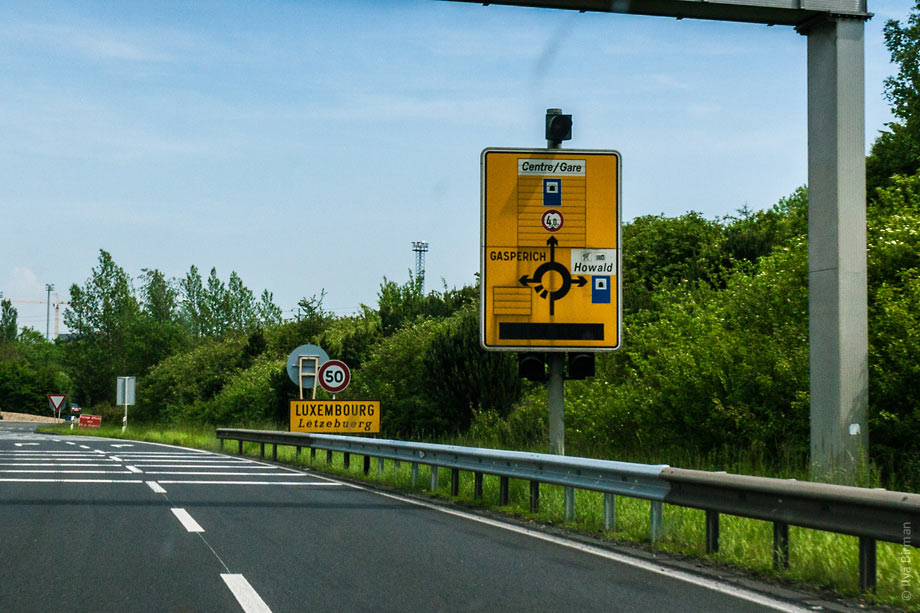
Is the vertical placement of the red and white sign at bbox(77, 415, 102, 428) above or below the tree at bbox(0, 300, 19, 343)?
below

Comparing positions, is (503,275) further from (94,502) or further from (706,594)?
(706,594)

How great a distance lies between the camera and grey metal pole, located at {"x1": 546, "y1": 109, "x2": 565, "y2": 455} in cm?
1423

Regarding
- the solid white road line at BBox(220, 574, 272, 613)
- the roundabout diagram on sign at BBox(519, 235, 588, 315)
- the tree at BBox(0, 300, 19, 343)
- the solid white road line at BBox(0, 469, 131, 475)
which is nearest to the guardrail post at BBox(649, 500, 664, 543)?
the solid white road line at BBox(220, 574, 272, 613)

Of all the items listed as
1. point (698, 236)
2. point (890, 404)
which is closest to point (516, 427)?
point (890, 404)

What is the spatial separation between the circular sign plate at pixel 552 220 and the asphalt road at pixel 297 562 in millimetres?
4496

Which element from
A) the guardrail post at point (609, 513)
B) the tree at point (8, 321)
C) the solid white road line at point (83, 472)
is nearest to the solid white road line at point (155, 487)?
the solid white road line at point (83, 472)

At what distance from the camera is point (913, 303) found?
13.7m

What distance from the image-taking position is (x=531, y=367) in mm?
14352

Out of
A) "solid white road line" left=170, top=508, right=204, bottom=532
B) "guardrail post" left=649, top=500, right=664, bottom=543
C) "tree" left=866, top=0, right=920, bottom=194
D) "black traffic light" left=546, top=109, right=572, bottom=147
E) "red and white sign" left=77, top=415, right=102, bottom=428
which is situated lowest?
"red and white sign" left=77, top=415, right=102, bottom=428

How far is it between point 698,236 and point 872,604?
45771mm

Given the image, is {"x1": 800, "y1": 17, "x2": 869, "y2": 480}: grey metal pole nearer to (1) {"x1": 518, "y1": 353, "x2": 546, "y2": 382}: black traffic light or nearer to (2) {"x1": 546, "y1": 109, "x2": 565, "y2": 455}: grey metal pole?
(2) {"x1": 546, "y1": 109, "x2": 565, "y2": 455}: grey metal pole

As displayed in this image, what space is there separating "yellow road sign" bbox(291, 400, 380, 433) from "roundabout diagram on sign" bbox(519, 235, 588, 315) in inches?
302

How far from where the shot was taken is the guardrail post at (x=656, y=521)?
948 cm

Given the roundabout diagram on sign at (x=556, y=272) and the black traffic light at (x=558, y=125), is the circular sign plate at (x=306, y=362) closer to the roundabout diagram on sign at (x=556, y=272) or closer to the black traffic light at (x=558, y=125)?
the roundabout diagram on sign at (x=556, y=272)
